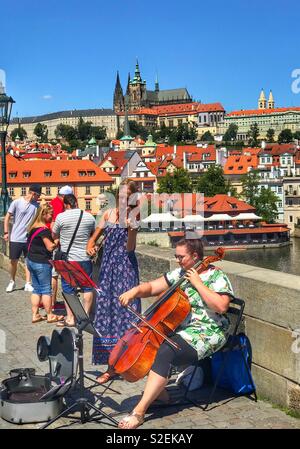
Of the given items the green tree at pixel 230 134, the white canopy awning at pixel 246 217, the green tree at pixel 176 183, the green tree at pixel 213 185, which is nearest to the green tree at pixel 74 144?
the green tree at pixel 230 134

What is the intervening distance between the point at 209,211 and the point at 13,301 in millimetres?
54082

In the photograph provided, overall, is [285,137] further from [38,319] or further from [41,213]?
[38,319]

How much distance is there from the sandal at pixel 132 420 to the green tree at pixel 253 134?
412 feet

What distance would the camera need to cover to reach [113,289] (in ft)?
15.4

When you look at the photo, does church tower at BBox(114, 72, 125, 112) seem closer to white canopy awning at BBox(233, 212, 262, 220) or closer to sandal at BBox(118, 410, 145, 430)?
white canopy awning at BBox(233, 212, 262, 220)

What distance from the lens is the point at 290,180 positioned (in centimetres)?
7331

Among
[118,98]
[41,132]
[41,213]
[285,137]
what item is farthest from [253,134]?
[41,213]

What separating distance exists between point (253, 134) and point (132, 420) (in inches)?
5467

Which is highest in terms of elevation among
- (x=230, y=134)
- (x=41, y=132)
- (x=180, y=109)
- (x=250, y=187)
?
(x=180, y=109)

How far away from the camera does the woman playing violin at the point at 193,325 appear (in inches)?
141

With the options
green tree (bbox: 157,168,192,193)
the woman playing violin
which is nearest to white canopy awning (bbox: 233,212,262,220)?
green tree (bbox: 157,168,192,193)

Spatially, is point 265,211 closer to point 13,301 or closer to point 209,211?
point 209,211
